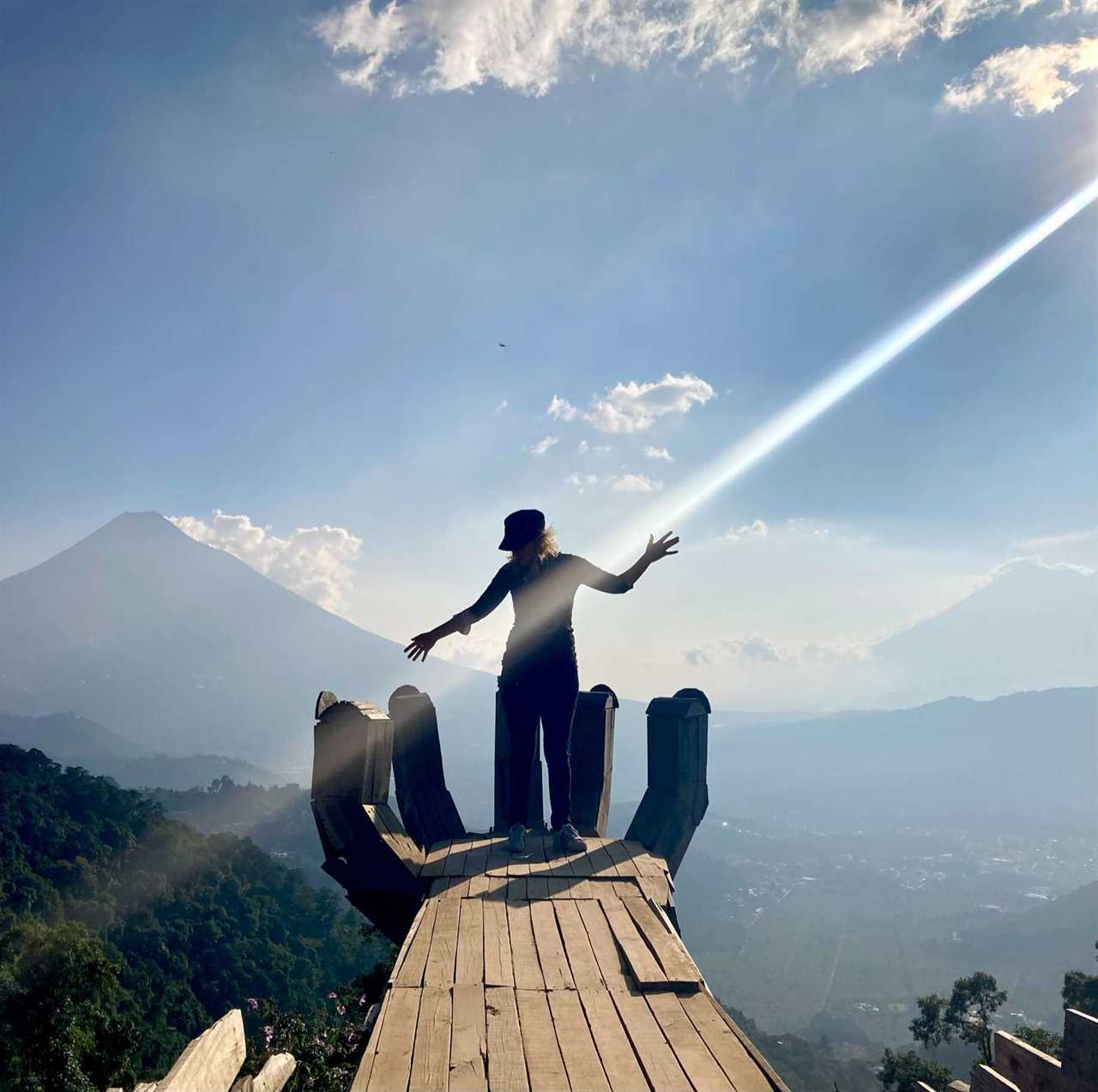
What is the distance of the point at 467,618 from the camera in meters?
6.51

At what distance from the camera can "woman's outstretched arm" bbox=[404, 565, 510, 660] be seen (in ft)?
21.1

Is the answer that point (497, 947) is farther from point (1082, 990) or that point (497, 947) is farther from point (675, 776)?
point (1082, 990)

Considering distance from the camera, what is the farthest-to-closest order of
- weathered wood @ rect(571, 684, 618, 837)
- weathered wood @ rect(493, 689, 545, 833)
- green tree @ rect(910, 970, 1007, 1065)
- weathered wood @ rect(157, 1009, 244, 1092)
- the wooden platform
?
green tree @ rect(910, 970, 1007, 1065) < weathered wood @ rect(571, 684, 618, 837) < weathered wood @ rect(493, 689, 545, 833) < weathered wood @ rect(157, 1009, 244, 1092) < the wooden platform

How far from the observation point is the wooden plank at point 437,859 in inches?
214

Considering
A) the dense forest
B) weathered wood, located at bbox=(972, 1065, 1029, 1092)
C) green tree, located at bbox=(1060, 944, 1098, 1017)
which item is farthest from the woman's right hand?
green tree, located at bbox=(1060, 944, 1098, 1017)

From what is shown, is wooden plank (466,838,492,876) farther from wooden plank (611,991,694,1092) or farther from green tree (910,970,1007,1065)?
green tree (910,970,1007,1065)

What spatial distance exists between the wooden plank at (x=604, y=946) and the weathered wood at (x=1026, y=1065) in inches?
66.8

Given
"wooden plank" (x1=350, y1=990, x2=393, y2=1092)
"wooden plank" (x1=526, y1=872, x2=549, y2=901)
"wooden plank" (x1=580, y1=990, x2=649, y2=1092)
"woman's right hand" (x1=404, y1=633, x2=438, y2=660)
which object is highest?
"woman's right hand" (x1=404, y1=633, x2=438, y2=660)

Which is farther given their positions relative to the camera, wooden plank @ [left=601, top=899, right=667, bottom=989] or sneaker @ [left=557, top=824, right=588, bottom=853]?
sneaker @ [left=557, top=824, right=588, bottom=853]

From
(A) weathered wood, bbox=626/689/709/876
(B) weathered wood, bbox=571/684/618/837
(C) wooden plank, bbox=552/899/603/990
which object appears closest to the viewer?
(C) wooden plank, bbox=552/899/603/990

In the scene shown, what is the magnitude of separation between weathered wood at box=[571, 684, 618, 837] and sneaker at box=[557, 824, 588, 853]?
1.04m

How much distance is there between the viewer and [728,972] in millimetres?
174375

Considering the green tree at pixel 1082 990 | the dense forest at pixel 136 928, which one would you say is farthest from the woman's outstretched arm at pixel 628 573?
the green tree at pixel 1082 990

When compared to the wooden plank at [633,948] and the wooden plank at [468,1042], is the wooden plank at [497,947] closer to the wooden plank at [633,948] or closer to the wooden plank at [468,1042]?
the wooden plank at [468,1042]
